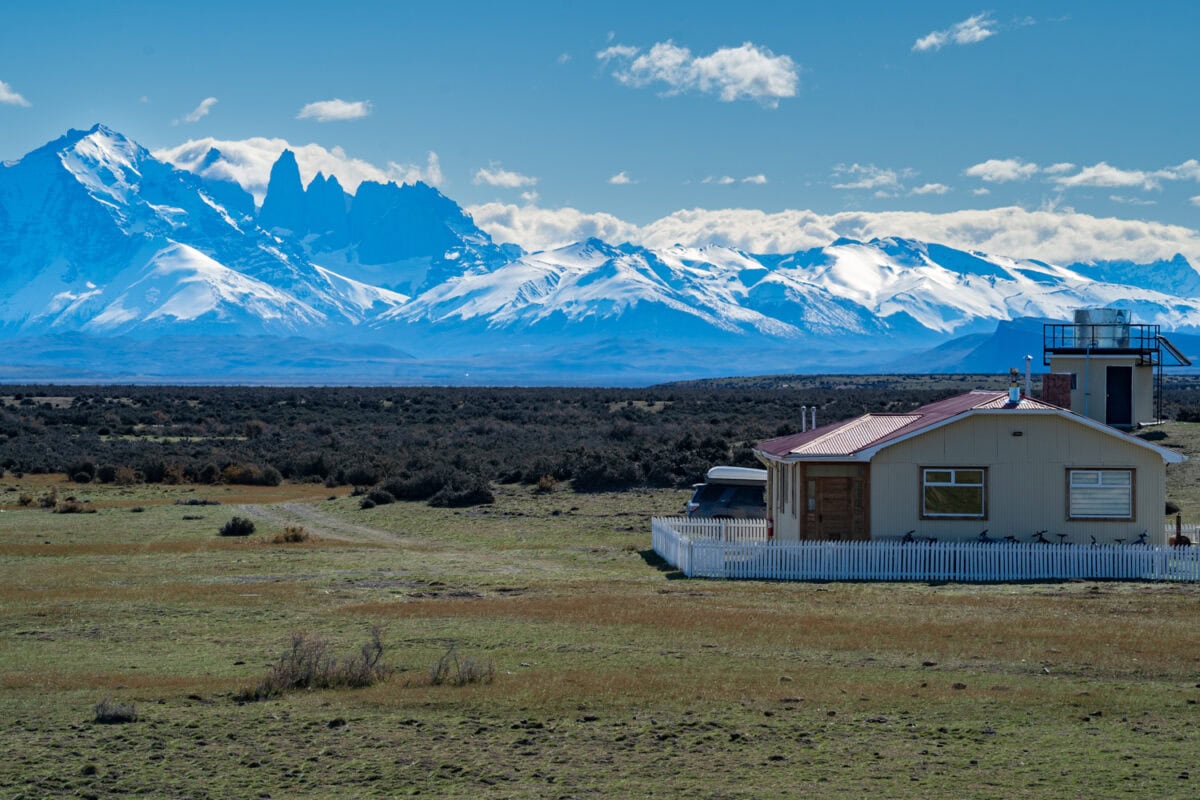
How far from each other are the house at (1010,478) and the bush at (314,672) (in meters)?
13.9

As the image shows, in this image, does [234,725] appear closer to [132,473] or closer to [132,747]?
[132,747]

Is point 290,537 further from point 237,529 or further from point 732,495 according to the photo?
point 732,495

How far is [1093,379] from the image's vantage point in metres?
37.8

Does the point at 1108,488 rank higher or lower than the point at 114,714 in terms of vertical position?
higher

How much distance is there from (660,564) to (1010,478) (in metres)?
6.99

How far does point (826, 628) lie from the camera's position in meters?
20.3

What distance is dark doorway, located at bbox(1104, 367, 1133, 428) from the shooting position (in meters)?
37.8

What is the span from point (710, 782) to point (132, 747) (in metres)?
5.21

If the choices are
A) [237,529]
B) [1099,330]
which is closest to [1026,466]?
[1099,330]

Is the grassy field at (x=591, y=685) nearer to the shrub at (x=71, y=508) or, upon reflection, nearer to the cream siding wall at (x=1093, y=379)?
the shrub at (x=71, y=508)

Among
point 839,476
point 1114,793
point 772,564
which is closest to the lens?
point 1114,793

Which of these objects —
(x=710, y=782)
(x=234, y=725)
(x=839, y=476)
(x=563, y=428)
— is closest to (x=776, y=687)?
(x=710, y=782)

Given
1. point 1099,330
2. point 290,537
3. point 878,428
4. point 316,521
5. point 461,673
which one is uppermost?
point 1099,330

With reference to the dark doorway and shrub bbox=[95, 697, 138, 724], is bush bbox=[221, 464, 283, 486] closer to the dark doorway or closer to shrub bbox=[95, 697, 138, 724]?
the dark doorway
